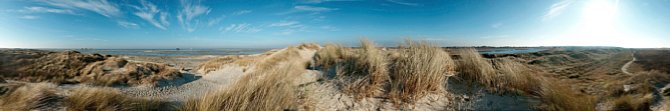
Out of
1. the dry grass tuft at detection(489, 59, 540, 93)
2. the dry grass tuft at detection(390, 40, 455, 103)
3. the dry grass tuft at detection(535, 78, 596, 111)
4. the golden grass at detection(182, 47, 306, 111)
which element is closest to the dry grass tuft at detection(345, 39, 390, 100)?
the dry grass tuft at detection(390, 40, 455, 103)

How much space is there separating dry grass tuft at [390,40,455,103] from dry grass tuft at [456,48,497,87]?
26 cm

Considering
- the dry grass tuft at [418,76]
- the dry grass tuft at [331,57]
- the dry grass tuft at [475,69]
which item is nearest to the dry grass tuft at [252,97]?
the dry grass tuft at [418,76]

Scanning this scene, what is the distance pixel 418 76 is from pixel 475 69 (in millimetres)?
1080

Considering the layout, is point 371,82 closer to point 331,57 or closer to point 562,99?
point 562,99

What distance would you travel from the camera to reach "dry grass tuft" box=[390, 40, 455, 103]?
3.67m

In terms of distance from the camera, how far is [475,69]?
4.26m

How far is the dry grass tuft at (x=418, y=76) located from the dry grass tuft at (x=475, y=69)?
0.26 m

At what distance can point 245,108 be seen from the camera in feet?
9.20

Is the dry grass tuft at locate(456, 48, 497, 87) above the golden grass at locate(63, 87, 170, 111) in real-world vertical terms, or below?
above

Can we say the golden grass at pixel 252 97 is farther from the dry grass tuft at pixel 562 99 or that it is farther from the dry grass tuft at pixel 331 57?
the dry grass tuft at pixel 331 57

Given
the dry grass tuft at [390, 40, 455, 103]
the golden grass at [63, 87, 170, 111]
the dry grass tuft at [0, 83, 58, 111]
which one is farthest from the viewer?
the dry grass tuft at [390, 40, 455, 103]

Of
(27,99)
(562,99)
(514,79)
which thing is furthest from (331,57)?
(27,99)

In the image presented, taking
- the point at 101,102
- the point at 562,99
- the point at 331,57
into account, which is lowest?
the point at 101,102

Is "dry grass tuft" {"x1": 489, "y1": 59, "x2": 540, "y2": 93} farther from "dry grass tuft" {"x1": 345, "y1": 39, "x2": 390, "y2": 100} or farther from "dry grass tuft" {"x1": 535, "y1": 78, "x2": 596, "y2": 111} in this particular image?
"dry grass tuft" {"x1": 345, "y1": 39, "x2": 390, "y2": 100}
